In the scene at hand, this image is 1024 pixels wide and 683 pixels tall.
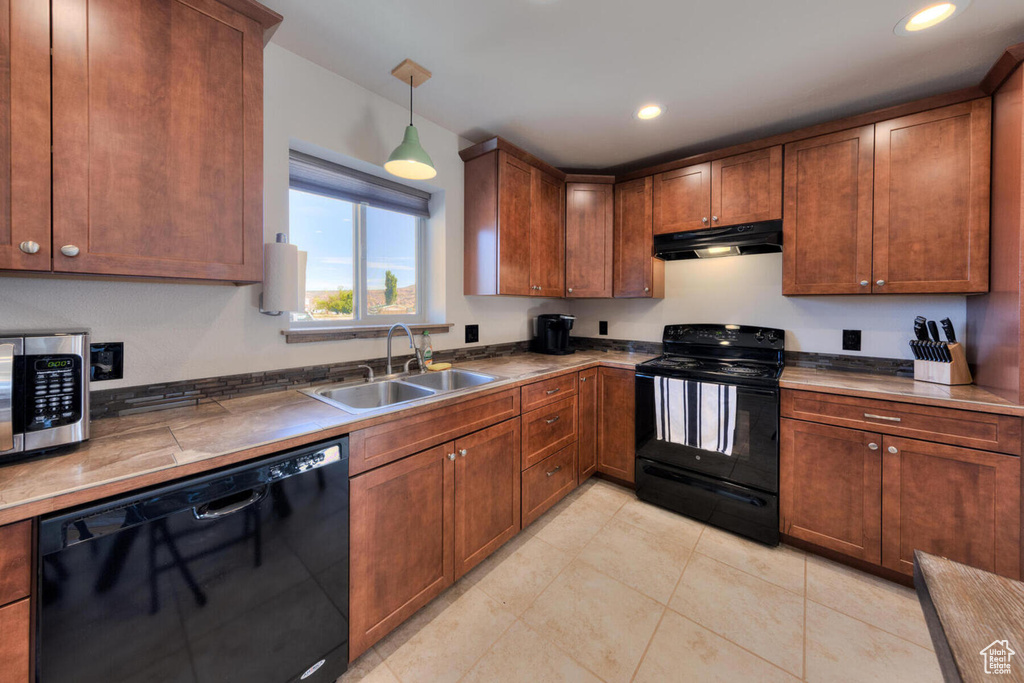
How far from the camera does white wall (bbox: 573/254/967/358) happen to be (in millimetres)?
2164

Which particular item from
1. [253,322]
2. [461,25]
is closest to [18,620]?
[253,322]

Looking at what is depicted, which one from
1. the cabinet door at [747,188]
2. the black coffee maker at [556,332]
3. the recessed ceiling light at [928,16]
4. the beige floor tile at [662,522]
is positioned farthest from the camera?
the black coffee maker at [556,332]

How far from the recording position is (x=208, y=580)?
99 cm

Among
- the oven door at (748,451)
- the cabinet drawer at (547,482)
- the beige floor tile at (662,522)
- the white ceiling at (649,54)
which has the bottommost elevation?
the beige floor tile at (662,522)

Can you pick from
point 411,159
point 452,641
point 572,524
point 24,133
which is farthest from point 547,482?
point 24,133

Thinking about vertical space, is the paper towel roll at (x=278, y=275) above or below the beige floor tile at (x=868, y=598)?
above

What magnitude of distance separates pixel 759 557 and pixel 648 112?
8.26 feet

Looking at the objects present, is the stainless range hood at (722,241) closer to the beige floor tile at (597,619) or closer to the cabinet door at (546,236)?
the cabinet door at (546,236)

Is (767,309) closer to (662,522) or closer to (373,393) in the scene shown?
(662,522)

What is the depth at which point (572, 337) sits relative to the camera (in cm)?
354

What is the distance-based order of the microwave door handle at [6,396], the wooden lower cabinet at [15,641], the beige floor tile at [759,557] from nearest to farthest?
the wooden lower cabinet at [15,641] → the microwave door handle at [6,396] → the beige floor tile at [759,557]

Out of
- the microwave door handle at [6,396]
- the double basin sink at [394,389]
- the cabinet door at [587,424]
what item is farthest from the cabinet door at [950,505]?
the microwave door handle at [6,396]

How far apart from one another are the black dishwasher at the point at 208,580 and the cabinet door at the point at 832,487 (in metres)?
2.17

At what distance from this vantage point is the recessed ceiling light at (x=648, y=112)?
211 centimetres
